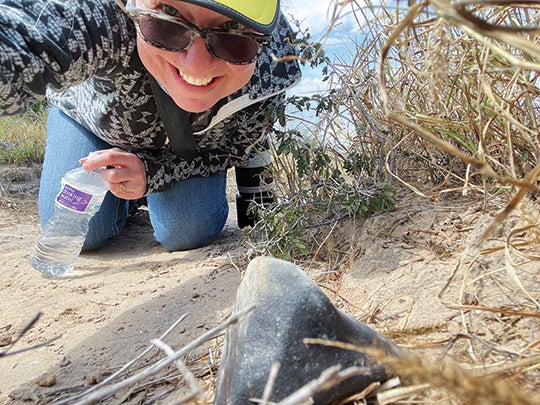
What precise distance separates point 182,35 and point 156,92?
0.43 metres

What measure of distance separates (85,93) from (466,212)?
1905mm

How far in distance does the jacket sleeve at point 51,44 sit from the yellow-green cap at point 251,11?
47cm

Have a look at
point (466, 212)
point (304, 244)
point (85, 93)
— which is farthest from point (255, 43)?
point (85, 93)

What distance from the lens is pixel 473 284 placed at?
1221mm

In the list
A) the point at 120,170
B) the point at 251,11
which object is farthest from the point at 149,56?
the point at 120,170

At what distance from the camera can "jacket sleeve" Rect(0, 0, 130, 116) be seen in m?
1.60

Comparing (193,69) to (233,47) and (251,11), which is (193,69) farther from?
(251,11)

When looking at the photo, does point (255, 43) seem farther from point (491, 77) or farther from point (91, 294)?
point (91, 294)

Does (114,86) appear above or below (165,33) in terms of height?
below

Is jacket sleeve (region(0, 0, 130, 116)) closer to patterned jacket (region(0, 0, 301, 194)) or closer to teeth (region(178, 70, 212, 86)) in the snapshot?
patterned jacket (region(0, 0, 301, 194))

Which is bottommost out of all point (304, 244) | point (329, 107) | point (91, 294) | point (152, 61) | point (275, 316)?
point (91, 294)

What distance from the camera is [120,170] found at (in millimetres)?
2303

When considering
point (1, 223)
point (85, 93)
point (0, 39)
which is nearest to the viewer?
point (0, 39)

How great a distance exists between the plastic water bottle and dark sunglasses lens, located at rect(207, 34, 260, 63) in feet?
3.14
